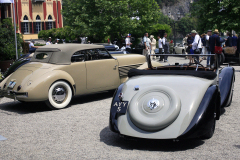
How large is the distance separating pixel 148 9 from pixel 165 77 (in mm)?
27697

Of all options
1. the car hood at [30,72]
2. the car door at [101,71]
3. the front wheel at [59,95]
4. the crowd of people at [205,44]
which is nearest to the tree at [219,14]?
the crowd of people at [205,44]

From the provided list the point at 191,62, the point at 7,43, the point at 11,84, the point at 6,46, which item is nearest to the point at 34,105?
the point at 11,84

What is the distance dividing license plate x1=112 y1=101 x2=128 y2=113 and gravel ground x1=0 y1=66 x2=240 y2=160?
54 cm

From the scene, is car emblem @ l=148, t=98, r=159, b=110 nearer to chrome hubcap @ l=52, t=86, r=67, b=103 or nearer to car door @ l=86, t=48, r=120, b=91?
chrome hubcap @ l=52, t=86, r=67, b=103

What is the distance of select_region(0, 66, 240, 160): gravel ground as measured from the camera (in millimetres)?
4465

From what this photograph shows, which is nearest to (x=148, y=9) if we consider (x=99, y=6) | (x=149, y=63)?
(x=99, y=6)

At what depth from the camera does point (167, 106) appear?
4617 mm

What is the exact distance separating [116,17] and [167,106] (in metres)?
26.9

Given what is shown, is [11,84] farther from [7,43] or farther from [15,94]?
[7,43]

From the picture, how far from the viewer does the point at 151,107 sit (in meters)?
4.66

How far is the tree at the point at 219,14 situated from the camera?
29.2 metres

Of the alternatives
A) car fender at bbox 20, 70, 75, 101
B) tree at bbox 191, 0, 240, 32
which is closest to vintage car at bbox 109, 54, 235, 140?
car fender at bbox 20, 70, 75, 101

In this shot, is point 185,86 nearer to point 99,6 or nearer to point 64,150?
point 64,150

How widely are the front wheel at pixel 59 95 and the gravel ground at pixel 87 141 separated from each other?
0.22 metres
